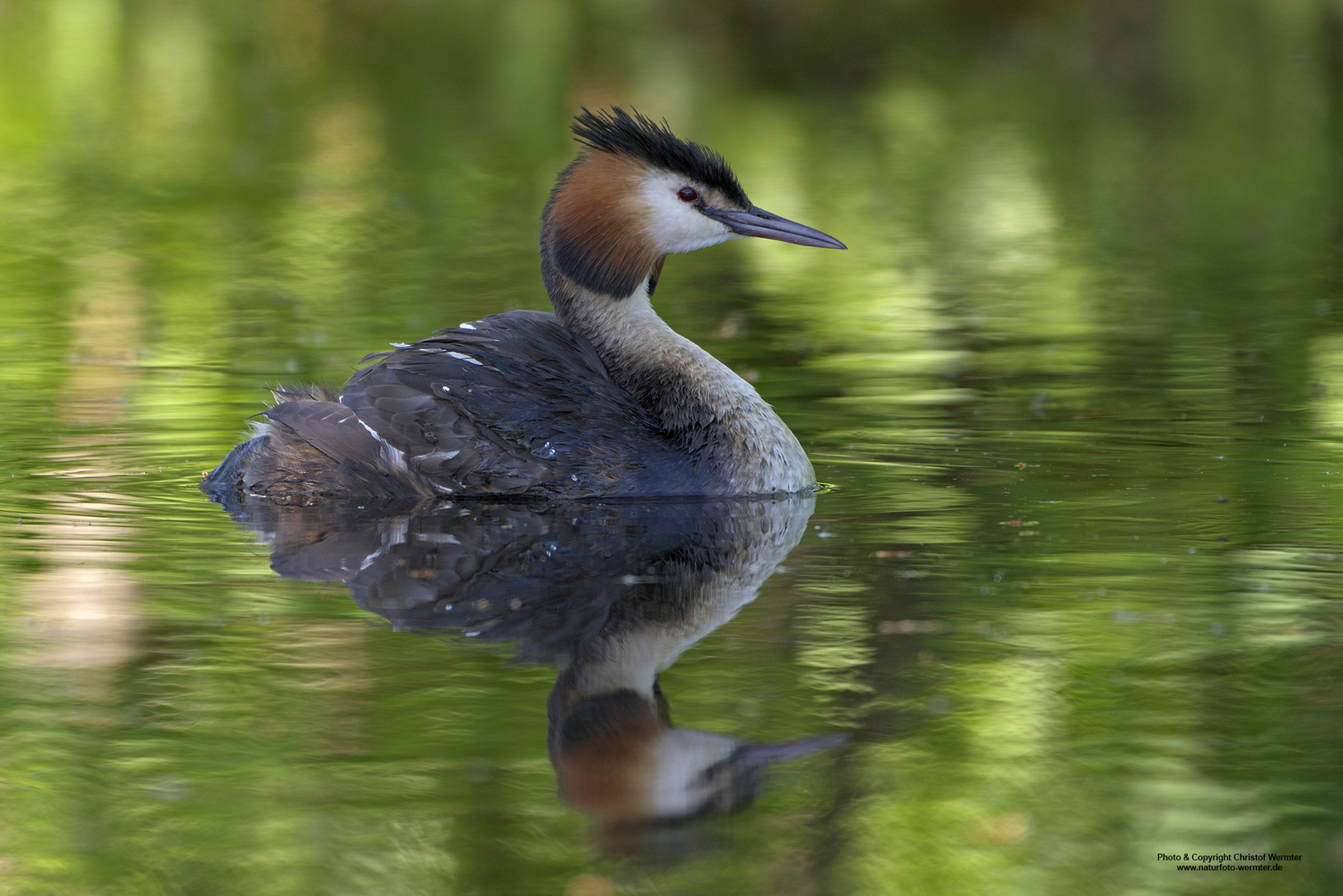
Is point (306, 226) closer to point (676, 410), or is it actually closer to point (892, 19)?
point (676, 410)

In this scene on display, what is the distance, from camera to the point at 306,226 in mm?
18438

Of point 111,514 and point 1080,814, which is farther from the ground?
point 1080,814

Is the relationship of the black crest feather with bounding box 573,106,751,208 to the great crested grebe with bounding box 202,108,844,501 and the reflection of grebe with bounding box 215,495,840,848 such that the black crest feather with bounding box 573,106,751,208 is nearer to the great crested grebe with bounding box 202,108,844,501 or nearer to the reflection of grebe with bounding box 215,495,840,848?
the great crested grebe with bounding box 202,108,844,501

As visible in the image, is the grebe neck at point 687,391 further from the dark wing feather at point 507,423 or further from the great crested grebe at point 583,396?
the dark wing feather at point 507,423

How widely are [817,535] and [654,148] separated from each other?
203 centimetres

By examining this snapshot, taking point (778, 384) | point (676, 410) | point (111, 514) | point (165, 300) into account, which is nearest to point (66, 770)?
point (111, 514)

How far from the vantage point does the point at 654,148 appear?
8.41 meters

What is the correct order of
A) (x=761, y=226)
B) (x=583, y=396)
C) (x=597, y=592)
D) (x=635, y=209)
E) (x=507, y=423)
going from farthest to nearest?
(x=761, y=226) → (x=635, y=209) → (x=583, y=396) → (x=507, y=423) → (x=597, y=592)

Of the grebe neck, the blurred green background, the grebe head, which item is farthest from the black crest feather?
the blurred green background

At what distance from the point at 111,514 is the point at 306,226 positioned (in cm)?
1100

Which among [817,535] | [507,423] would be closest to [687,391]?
[507,423]

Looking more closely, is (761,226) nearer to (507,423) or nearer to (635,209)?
(635,209)

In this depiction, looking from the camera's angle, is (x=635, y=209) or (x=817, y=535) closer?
(x=817, y=535)

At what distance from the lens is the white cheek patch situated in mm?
8414
